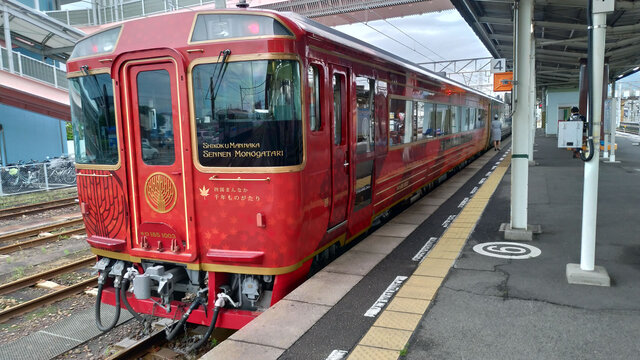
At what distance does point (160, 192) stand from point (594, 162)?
14.4ft

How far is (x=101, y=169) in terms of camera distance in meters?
4.81

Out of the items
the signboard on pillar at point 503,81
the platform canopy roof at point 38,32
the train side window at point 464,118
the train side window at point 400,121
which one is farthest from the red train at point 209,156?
the platform canopy roof at point 38,32

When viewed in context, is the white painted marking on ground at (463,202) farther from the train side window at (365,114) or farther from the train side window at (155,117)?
the train side window at (155,117)

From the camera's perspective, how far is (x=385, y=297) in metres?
4.52

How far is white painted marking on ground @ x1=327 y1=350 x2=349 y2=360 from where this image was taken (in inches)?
135

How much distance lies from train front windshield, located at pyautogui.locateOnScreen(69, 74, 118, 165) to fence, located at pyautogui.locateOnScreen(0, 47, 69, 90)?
41.2 feet

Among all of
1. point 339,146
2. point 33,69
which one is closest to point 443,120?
point 339,146

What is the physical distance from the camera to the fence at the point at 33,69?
15.1 metres

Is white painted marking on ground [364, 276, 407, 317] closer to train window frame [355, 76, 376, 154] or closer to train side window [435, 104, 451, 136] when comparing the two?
train window frame [355, 76, 376, 154]

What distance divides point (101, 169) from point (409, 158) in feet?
17.2

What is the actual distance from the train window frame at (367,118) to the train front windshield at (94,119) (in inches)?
110

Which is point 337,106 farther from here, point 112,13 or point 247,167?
point 112,13

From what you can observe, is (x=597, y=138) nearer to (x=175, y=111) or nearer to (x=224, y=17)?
(x=224, y=17)

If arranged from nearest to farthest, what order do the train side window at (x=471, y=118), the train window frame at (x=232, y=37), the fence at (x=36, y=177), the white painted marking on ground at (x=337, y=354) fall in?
the white painted marking on ground at (x=337, y=354), the train window frame at (x=232, y=37), the fence at (x=36, y=177), the train side window at (x=471, y=118)
